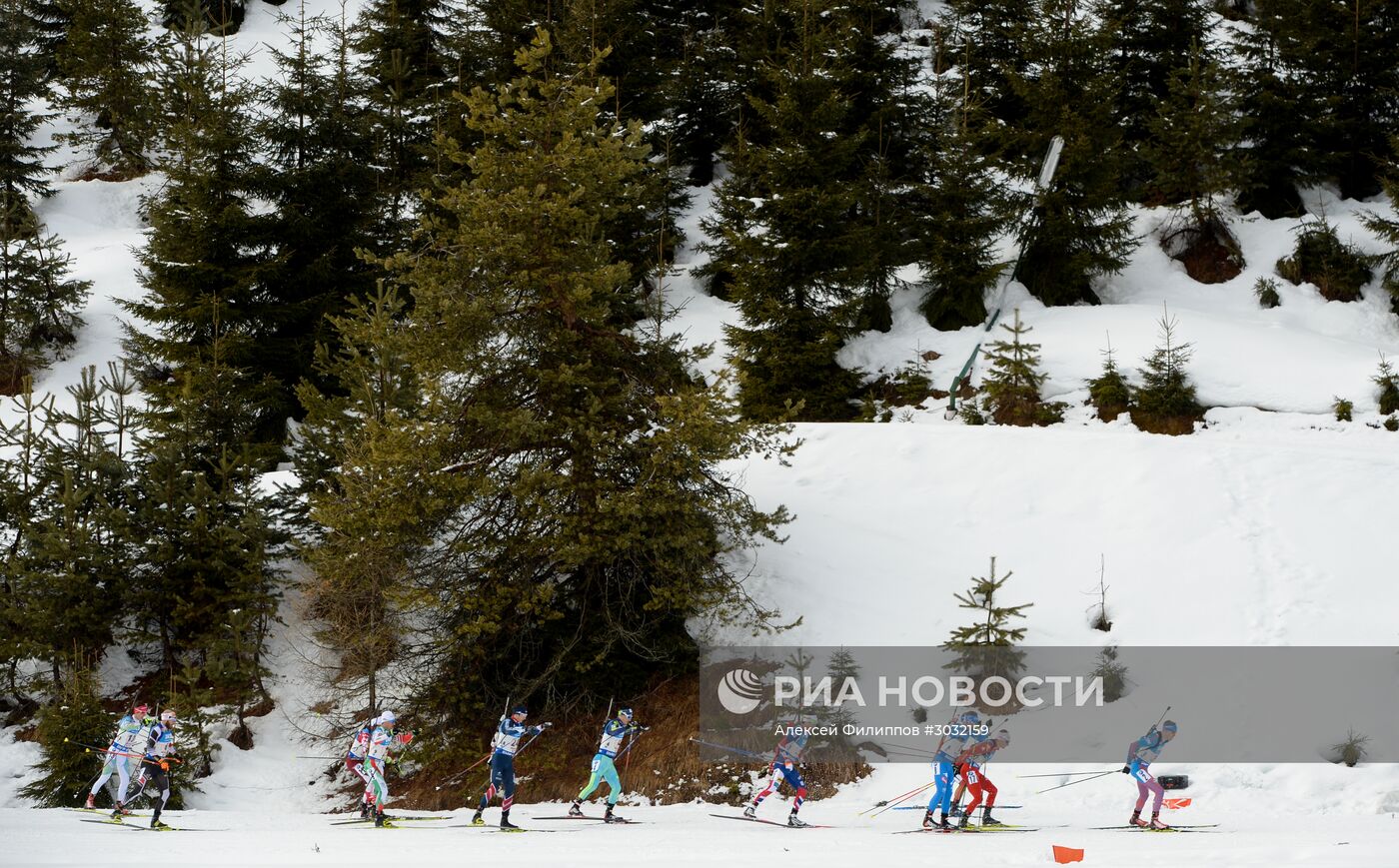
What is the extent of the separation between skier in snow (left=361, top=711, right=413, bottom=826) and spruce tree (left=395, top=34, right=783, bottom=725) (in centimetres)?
183

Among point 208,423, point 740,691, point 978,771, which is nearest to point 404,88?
point 208,423

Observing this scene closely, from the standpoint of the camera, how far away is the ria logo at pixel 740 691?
1530 cm

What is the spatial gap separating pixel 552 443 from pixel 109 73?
3447cm

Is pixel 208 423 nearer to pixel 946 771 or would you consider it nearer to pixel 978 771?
pixel 946 771

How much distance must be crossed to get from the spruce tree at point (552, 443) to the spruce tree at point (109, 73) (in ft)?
98.7

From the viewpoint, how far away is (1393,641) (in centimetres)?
1460

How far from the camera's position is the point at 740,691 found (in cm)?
1546

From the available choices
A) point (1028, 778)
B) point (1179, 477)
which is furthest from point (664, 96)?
point (1028, 778)

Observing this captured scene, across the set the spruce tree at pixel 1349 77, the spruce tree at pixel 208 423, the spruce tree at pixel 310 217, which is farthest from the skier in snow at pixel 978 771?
the spruce tree at pixel 1349 77

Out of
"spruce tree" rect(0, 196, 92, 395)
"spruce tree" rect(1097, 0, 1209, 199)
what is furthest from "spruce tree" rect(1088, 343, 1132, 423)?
"spruce tree" rect(0, 196, 92, 395)

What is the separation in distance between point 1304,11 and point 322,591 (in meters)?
31.8

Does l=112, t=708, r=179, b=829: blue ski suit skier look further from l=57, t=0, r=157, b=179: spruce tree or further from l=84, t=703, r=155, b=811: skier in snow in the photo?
l=57, t=0, r=157, b=179: spruce tree

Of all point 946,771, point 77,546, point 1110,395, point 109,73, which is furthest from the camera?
point 109,73

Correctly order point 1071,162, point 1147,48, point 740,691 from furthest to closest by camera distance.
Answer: point 1147,48 < point 1071,162 < point 740,691
